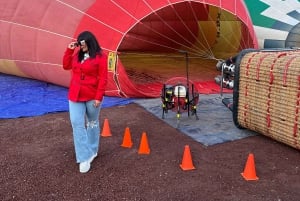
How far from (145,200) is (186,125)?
256 centimetres

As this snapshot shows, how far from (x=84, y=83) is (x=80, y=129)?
50cm

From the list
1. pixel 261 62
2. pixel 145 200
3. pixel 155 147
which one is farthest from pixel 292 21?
pixel 145 200

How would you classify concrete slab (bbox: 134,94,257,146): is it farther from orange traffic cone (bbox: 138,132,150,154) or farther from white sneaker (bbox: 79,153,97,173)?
white sneaker (bbox: 79,153,97,173)

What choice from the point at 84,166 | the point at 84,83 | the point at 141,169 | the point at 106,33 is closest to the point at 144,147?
the point at 141,169

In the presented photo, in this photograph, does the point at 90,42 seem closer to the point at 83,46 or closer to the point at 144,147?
the point at 83,46

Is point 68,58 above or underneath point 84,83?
above

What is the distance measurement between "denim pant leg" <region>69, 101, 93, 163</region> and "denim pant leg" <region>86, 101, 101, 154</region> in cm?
7

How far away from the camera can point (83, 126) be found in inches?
169

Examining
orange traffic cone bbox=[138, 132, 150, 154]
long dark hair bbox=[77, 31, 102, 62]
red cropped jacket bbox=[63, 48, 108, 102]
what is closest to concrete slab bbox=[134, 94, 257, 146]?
orange traffic cone bbox=[138, 132, 150, 154]

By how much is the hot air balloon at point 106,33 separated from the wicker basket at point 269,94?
8.35ft

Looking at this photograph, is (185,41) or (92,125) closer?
(92,125)

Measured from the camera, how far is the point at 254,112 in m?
5.53

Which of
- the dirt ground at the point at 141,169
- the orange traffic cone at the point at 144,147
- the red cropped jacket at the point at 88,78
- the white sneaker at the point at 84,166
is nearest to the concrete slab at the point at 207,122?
the dirt ground at the point at 141,169

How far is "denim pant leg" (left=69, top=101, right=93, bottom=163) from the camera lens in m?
4.25
